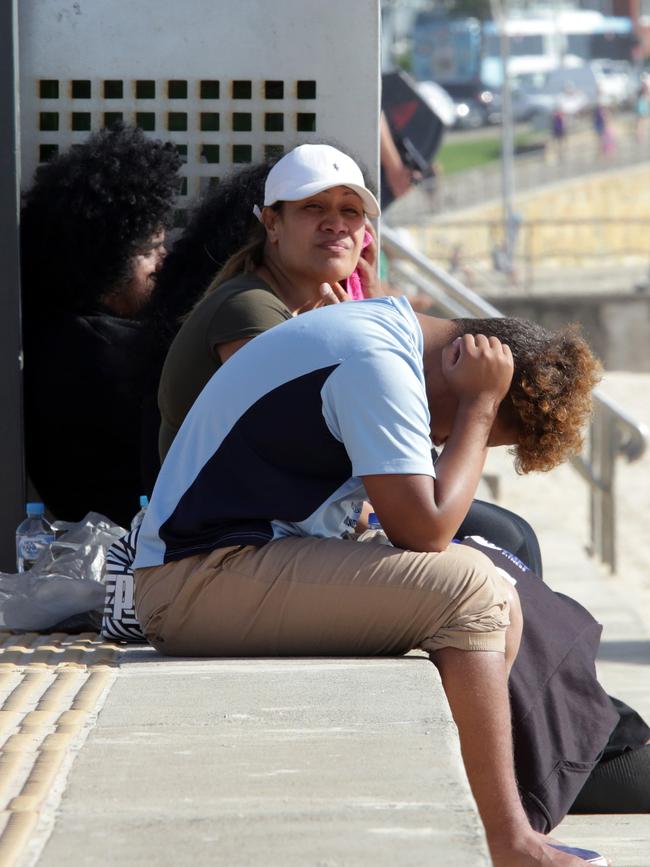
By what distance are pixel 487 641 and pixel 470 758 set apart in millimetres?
217

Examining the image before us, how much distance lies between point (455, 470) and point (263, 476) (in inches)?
14.1

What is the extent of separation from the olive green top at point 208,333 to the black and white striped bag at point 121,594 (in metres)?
0.31

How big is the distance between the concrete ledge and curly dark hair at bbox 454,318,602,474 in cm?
49

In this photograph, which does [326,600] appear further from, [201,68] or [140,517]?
[201,68]

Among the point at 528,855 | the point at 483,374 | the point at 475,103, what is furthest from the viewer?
the point at 475,103

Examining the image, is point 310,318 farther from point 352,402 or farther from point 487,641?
point 487,641

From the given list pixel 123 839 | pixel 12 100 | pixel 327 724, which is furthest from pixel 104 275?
pixel 123 839

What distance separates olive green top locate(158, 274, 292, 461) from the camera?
3320 mm

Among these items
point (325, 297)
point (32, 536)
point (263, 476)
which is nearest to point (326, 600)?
point (263, 476)

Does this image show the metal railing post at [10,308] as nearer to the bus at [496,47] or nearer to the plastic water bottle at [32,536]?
the plastic water bottle at [32,536]

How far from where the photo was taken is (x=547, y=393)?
292 cm

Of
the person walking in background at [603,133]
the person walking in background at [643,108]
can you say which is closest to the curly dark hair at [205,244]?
the person walking in background at [603,133]

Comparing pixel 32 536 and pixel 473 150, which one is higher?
pixel 32 536

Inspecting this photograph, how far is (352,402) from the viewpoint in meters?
2.66
